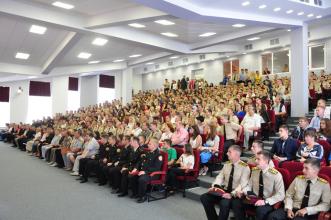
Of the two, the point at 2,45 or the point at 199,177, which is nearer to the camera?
the point at 199,177

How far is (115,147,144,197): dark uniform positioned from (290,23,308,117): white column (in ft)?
18.1

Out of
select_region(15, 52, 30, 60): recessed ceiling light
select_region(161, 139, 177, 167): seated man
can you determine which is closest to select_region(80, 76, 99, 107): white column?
select_region(15, 52, 30, 60): recessed ceiling light

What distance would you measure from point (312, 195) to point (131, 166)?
372 cm

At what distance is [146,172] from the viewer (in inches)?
227

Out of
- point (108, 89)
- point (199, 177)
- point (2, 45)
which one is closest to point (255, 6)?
point (199, 177)

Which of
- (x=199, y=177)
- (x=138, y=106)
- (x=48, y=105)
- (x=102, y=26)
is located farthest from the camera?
(x=48, y=105)

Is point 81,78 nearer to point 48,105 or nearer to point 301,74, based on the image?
point 48,105

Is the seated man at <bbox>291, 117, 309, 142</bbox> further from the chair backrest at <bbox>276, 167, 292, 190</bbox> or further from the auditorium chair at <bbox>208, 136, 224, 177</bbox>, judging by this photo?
the chair backrest at <bbox>276, 167, 292, 190</bbox>

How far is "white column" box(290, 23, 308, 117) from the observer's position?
939 cm

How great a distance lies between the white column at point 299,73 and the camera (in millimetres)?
9391

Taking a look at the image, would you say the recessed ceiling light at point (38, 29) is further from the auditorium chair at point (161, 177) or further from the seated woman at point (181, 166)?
the seated woman at point (181, 166)

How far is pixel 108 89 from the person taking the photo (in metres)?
22.1

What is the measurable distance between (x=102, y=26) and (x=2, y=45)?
197 inches

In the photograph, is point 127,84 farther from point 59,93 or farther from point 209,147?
point 209,147
